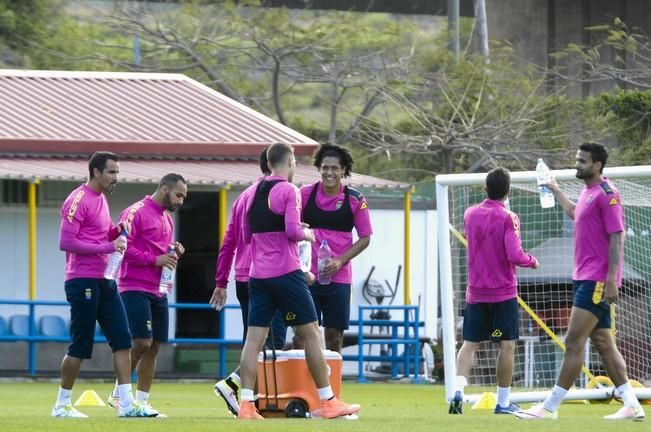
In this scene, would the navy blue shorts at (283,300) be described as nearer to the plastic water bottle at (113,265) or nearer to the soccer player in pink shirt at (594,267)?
the plastic water bottle at (113,265)

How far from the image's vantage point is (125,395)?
39.3 ft

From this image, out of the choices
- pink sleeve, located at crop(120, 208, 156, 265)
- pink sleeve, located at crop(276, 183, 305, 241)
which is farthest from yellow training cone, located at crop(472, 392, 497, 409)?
pink sleeve, located at crop(276, 183, 305, 241)

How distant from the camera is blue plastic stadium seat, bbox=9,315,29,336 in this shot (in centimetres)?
2217

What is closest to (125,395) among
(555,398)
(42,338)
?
(555,398)

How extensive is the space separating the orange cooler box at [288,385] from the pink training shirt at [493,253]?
5.09 feet

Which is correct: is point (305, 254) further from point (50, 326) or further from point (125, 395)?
point (50, 326)

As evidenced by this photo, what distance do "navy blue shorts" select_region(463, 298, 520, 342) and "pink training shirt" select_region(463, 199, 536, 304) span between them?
6 cm

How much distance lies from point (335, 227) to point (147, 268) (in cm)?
160

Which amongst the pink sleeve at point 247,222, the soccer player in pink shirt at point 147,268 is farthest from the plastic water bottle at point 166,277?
the pink sleeve at point 247,222

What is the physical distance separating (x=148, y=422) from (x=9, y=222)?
12.3 metres

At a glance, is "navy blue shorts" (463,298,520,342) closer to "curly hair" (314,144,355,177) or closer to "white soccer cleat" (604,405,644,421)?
"white soccer cleat" (604,405,644,421)

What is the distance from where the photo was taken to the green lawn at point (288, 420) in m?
10.4

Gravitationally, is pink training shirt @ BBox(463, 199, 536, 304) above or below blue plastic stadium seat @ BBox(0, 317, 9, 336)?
above

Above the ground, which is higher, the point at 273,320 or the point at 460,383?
the point at 273,320
